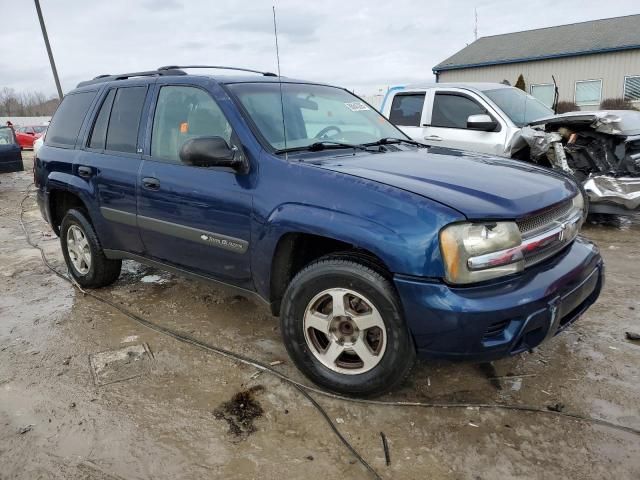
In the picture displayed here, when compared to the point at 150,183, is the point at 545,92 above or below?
below

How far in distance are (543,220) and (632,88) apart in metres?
24.1

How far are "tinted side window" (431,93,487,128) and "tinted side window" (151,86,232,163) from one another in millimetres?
4449

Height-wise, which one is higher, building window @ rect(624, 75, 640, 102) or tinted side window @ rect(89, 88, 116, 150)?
tinted side window @ rect(89, 88, 116, 150)

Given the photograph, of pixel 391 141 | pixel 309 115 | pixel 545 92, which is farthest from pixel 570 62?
pixel 309 115

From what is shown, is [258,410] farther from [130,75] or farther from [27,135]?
[27,135]

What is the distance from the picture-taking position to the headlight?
7.81 feet

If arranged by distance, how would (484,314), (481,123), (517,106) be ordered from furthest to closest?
(517,106), (481,123), (484,314)

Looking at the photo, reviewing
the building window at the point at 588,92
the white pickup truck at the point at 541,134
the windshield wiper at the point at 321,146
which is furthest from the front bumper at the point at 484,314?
the building window at the point at 588,92

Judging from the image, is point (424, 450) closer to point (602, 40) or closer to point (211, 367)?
point (211, 367)

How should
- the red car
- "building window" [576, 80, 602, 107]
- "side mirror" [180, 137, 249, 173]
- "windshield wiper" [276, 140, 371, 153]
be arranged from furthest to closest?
1. the red car
2. "building window" [576, 80, 602, 107]
3. "windshield wiper" [276, 140, 371, 153]
4. "side mirror" [180, 137, 249, 173]

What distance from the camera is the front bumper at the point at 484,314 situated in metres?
2.38

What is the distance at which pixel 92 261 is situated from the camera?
177 inches

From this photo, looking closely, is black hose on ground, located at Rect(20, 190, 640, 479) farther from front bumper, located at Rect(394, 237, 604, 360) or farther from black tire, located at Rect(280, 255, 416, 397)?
front bumper, located at Rect(394, 237, 604, 360)

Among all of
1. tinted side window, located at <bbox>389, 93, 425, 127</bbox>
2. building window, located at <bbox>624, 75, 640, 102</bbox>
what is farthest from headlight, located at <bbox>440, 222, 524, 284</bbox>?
building window, located at <bbox>624, 75, 640, 102</bbox>
